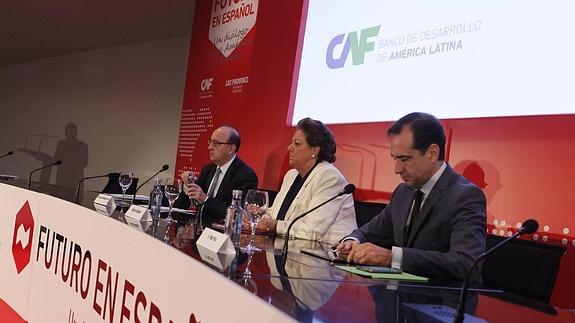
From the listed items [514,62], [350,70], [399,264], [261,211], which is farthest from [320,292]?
Result: [350,70]

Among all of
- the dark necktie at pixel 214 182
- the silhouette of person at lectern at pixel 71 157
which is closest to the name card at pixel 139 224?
the dark necktie at pixel 214 182

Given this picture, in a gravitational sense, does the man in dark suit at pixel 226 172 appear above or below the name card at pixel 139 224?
above

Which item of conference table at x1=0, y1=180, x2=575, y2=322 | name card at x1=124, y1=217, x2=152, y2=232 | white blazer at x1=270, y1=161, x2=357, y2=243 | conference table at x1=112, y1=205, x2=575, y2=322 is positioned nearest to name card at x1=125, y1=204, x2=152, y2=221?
name card at x1=124, y1=217, x2=152, y2=232

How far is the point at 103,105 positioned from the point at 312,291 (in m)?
7.56

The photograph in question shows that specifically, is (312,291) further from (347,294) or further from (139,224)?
(139,224)

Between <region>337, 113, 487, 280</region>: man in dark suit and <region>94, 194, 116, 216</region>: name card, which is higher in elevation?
<region>337, 113, 487, 280</region>: man in dark suit

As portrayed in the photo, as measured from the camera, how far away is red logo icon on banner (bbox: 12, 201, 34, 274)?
2.48 metres

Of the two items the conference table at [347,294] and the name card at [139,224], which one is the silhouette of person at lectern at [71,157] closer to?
the name card at [139,224]

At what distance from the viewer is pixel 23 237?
253 centimetres

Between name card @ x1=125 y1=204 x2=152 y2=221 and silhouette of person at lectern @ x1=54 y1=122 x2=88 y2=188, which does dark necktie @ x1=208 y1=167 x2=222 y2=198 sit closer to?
name card @ x1=125 y1=204 x2=152 y2=221

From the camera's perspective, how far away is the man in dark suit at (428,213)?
1.74m

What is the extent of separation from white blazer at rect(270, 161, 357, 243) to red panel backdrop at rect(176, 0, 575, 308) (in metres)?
0.57

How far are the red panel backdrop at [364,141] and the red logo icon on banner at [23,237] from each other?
189 cm

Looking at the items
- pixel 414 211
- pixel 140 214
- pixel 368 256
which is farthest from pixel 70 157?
pixel 368 256
